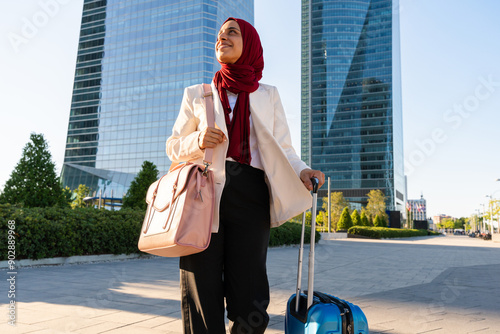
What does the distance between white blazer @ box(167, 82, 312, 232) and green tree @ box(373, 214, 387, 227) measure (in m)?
50.6

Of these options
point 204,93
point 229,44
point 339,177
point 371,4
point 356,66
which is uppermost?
point 371,4

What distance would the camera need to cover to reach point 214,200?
1633 millimetres

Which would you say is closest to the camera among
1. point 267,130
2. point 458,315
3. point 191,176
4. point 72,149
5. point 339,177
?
point 191,176

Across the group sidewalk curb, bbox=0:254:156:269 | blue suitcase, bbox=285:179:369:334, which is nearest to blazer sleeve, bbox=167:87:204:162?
blue suitcase, bbox=285:179:369:334

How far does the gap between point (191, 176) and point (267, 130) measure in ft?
1.64

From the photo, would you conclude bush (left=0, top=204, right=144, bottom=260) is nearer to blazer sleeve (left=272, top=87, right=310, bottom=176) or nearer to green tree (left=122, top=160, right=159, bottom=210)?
blazer sleeve (left=272, top=87, right=310, bottom=176)

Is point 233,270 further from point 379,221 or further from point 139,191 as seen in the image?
point 379,221

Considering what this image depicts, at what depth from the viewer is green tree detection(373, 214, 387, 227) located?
49.6 metres

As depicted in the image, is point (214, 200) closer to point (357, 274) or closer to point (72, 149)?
point (357, 274)

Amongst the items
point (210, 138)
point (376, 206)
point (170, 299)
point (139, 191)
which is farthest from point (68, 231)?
point (376, 206)

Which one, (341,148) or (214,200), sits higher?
(341,148)

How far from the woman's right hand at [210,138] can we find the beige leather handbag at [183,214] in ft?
0.11

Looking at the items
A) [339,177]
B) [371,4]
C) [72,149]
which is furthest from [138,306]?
[371,4]

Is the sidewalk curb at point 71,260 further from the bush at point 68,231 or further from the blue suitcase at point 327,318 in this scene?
the blue suitcase at point 327,318
